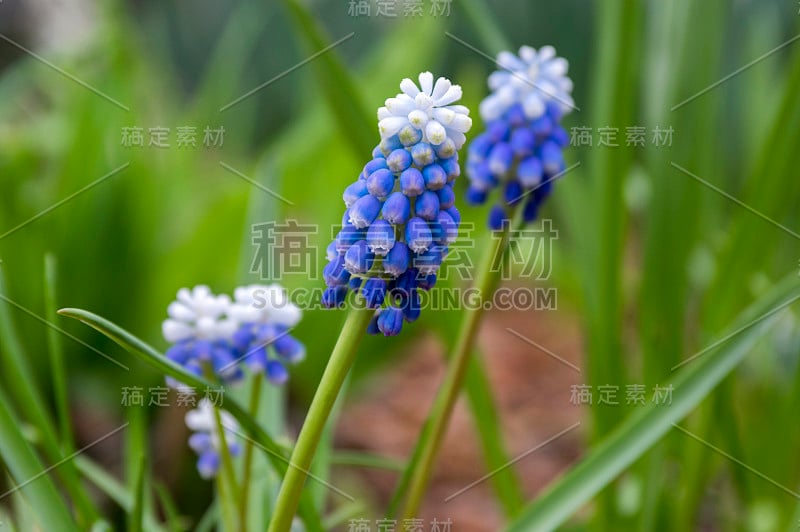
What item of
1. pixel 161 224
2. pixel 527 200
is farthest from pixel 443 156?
pixel 161 224

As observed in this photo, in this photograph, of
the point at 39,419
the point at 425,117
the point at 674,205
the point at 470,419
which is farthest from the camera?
the point at 470,419

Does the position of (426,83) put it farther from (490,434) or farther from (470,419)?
(470,419)

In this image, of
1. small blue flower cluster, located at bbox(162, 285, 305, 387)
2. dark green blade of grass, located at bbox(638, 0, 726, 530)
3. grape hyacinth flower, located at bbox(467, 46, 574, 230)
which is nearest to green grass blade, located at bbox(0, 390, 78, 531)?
small blue flower cluster, located at bbox(162, 285, 305, 387)

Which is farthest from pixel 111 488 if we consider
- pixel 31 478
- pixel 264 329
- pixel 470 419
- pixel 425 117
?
pixel 470 419

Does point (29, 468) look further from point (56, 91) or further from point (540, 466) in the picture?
point (56, 91)

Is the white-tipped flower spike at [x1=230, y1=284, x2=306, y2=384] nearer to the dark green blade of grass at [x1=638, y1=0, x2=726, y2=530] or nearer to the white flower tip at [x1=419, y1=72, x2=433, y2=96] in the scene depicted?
the white flower tip at [x1=419, y1=72, x2=433, y2=96]

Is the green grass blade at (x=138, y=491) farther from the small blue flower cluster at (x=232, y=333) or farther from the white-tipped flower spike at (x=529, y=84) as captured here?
the white-tipped flower spike at (x=529, y=84)

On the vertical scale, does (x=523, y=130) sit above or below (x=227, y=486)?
above

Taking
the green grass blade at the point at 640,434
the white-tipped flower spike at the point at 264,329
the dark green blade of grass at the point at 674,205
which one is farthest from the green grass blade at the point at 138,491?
the dark green blade of grass at the point at 674,205
